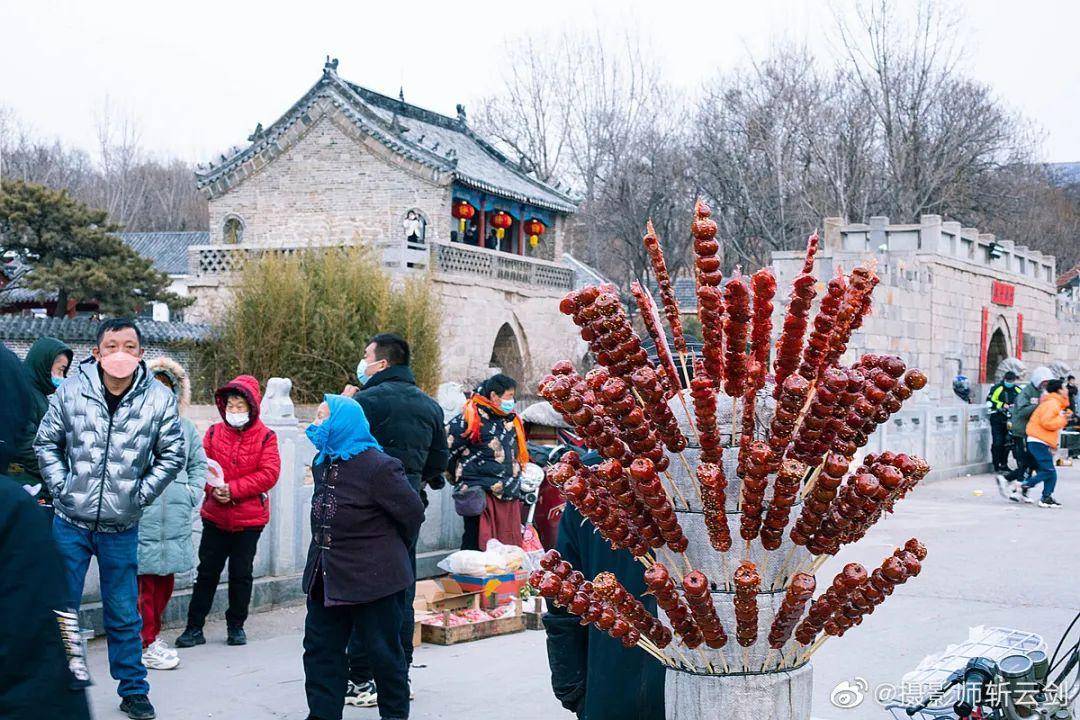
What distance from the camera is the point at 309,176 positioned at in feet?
103

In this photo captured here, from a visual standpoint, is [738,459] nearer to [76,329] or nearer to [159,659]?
[159,659]

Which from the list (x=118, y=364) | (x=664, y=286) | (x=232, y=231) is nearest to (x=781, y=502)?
(x=664, y=286)

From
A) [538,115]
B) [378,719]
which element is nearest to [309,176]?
[538,115]

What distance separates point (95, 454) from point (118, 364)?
42cm

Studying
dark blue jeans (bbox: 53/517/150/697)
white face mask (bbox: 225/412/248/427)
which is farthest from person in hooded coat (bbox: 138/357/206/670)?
dark blue jeans (bbox: 53/517/150/697)

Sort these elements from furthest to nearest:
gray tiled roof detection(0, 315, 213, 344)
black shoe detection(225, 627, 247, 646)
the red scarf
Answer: gray tiled roof detection(0, 315, 213, 344)
the red scarf
black shoe detection(225, 627, 247, 646)

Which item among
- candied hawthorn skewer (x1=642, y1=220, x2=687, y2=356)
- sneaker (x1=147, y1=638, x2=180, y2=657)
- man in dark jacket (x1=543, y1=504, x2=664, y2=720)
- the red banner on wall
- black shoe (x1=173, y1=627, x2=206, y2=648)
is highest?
the red banner on wall

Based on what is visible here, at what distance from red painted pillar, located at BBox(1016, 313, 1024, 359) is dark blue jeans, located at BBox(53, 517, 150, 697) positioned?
87.6 ft

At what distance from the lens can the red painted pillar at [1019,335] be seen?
94.4 ft

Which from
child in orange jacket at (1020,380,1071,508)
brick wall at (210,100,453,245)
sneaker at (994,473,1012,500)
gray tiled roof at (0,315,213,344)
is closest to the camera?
child in orange jacket at (1020,380,1071,508)

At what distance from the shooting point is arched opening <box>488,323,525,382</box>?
1273 inches

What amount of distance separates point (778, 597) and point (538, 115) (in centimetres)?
4118

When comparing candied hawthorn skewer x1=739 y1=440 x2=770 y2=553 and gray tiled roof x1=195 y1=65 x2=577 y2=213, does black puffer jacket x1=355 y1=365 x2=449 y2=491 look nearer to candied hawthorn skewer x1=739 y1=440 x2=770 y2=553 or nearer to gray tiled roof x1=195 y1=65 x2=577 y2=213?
candied hawthorn skewer x1=739 y1=440 x2=770 y2=553

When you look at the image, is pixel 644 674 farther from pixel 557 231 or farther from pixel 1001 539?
pixel 557 231
